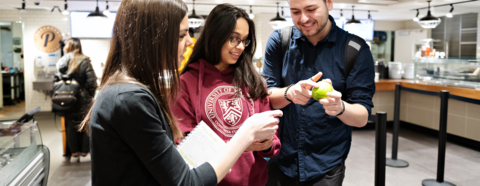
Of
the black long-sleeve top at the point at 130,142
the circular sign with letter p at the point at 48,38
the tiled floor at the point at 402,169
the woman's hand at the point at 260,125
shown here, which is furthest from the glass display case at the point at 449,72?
the circular sign with letter p at the point at 48,38

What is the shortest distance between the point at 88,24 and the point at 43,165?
227 inches

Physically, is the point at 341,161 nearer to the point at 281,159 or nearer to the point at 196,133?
the point at 281,159

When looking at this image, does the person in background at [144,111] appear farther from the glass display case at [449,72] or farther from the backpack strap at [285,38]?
the glass display case at [449,72]

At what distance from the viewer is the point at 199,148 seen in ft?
3.56

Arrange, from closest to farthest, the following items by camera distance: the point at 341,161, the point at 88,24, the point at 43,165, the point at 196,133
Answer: the point at 196,133 < the point at 341,161 < the point at 43,165 < the point at 88,24

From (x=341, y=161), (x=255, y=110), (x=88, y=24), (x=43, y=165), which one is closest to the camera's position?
(x=255, y=110)

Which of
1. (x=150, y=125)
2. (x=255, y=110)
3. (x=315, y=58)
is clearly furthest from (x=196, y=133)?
(x=315, y=58)

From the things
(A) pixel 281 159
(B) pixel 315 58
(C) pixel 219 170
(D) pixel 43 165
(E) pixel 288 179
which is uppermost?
(B) pixel 315 58

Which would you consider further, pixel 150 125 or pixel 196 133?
pixel 196 133

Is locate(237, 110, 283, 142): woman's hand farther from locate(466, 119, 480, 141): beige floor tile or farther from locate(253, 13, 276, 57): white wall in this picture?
locate(253, 13, 276, 57): white wall

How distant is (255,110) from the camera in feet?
4.81

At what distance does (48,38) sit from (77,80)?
5.21m

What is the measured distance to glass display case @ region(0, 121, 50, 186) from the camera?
1.98 meters

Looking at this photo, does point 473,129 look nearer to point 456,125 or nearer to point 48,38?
point 456,125
